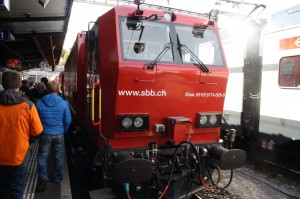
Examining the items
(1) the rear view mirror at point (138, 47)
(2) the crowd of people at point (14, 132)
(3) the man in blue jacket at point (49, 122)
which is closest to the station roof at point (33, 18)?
(3) the man in blue jacket at point (49, 122)

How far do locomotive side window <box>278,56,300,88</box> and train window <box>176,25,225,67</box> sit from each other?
2.35 m

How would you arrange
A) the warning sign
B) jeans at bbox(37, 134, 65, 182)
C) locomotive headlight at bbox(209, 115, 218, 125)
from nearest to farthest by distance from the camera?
1. locomotive headlight at bbox(209, 115, 218, 125)
2. jeans at bbox(37, 134, 65, 182)
3. the warning sign

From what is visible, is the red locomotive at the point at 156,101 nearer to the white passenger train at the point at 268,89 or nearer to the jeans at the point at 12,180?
the jeans at the point at 12,180

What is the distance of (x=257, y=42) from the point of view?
23.6 ft

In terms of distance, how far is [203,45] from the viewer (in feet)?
15.7

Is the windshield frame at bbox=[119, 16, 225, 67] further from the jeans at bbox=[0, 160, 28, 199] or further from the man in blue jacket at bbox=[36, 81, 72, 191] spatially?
the jeans at bbox=[0, 160, 28, 199]

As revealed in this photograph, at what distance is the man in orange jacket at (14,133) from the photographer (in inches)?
137

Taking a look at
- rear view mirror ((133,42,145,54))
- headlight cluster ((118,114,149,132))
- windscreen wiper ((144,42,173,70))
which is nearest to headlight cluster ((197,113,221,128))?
headlight cluster ((118,114,149,132))

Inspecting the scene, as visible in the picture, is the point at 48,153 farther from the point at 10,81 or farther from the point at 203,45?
the point at 203,45

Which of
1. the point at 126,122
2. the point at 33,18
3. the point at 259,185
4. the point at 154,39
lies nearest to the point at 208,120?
the point at 126,122

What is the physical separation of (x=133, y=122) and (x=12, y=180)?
1633mm

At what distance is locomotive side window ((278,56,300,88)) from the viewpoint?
6234 millimetres

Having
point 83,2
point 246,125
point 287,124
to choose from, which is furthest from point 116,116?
point 83,2

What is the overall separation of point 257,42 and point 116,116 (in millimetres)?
4658
